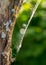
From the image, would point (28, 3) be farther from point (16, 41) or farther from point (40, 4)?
point (16, 41)

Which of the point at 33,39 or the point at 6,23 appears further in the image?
the point at 33,39

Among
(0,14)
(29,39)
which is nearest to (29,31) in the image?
(29,39)

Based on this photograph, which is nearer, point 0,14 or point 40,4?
point 0,14

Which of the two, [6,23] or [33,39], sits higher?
[6,23]
